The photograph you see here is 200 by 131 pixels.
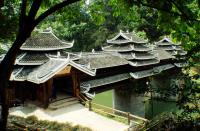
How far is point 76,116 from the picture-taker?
1662cm

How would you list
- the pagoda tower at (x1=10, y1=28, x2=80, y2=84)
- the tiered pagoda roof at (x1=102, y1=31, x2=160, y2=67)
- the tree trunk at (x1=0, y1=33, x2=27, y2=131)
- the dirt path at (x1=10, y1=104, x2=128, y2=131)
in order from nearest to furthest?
1. the tree trunk at (x1=0, y1=33, x2=27, y2=131)
2. the dirt path at (x1=10, y1=104, x2=128, y2=131)
3. the pagoda tower at (x1=10, y1=28, x2=80, y2=84)
4. the tiered pagoda roof at (x1=102, y1=31, x2=160, y2=67)

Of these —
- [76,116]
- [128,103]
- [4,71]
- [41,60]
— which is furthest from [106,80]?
[4,71]

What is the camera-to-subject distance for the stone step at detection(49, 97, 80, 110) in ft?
57.4

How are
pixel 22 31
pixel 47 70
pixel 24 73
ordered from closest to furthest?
pixel 22 31, pixel 47 70, pixel 24 73

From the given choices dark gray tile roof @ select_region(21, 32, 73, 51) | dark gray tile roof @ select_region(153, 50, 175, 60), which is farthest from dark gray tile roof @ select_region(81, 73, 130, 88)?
dark gray tile roof @ select_region(153, 50, 175, 60)

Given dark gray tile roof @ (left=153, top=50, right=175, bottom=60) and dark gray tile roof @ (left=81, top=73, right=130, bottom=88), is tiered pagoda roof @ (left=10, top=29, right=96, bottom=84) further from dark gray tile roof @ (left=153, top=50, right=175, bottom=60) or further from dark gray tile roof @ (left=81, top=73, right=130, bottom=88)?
dark gray tile roof @ (left=153, top=50, right=175, bottom=60)

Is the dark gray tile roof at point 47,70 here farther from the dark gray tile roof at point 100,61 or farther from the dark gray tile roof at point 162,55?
the dark gray tile roof at point 162,55

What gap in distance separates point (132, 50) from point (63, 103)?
10242 millimetres

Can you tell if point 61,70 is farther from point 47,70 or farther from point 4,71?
point 4,71

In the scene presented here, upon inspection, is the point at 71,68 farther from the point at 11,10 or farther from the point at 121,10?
the point at 121,10

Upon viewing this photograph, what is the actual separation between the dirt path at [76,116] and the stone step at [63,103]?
28 centimetres

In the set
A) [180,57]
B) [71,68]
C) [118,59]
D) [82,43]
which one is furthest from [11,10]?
[82,43]

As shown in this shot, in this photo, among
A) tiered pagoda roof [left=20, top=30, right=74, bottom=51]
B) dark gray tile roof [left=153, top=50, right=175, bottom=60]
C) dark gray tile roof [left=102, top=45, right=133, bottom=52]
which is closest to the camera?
tiered pagoda roof [left=20, top=30, right=74, bottom=51]

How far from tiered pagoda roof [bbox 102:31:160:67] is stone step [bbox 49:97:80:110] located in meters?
7.96
